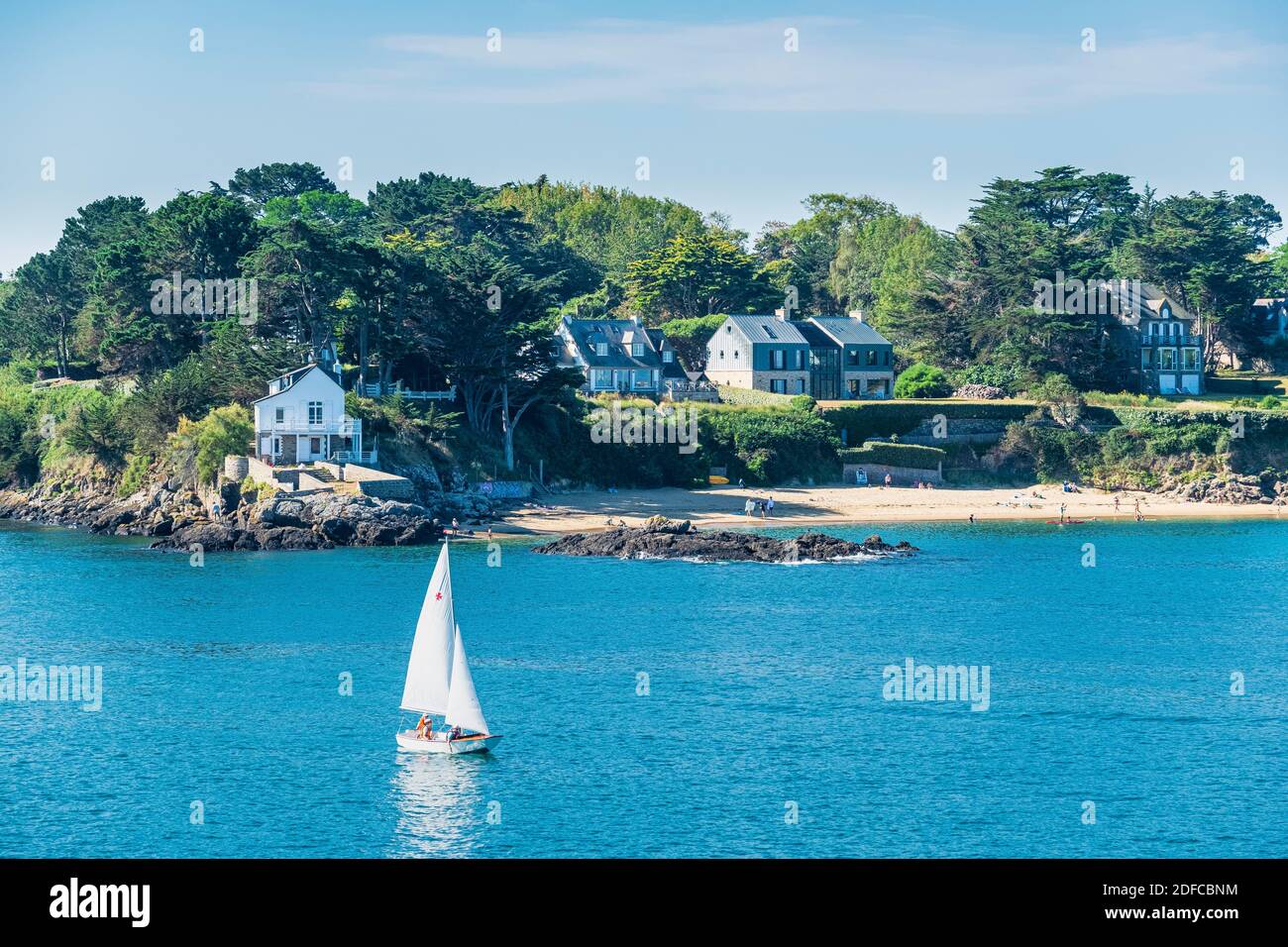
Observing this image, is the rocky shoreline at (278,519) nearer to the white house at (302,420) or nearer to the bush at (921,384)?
the white house at (302,420)

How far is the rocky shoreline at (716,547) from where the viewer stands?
275 ft

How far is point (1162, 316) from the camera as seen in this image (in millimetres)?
130125

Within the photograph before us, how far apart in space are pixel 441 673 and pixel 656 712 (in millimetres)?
8376

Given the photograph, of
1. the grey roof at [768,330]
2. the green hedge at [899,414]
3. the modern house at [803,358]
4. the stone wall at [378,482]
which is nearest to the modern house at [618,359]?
the modern house at [803,358]

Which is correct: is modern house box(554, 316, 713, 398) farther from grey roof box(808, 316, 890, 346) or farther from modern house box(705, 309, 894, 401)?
grey roof box(808, 316, 890, 346)

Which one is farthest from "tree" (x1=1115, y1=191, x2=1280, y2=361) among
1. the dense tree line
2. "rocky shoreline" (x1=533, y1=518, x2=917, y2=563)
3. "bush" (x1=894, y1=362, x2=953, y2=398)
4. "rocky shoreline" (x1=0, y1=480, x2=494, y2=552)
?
"rocky shoreline" (x1=0, y1=480, x2=494, y2=552)

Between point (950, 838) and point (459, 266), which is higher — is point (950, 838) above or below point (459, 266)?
below

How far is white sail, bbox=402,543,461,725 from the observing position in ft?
145

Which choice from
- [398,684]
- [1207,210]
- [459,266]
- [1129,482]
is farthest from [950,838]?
[1207,210]

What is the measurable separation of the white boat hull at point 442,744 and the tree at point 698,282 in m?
102

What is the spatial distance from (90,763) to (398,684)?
12.3 m

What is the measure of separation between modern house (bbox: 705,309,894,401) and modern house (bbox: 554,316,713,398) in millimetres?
4532

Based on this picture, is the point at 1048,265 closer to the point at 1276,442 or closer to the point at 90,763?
the point at 1276,442

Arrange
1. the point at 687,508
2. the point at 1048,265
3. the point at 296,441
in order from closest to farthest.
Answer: the point at 296,441, the point at 687,508, the point at 1048,265
